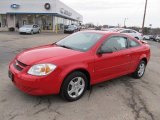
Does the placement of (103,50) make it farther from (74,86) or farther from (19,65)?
(19,65)

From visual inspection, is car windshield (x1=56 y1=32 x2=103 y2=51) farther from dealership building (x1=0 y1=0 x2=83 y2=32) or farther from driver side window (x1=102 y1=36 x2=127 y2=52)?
dealership building (x1=0 y1=0 x2=83 y2=32)

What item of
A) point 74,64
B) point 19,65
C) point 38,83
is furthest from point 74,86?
point 19,65

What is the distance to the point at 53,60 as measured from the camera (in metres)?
4.30

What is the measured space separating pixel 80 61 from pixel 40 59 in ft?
2.77

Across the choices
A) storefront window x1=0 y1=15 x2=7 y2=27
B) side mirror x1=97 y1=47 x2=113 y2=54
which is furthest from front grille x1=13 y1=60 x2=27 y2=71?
storefront window x1=0 y1=15 x2=7 y2=27

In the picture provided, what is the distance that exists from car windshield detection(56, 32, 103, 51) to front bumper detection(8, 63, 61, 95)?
1.15m

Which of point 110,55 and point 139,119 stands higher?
point 110,55

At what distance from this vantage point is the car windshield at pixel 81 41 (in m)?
5.12

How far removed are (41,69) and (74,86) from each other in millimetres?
880

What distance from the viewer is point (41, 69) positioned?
4.18m

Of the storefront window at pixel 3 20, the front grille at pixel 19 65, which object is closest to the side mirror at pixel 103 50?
the front grille at pixel 19 65

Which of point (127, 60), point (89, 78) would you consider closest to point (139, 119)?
point (89, 78)

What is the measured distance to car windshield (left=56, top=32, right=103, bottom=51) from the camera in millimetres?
5125

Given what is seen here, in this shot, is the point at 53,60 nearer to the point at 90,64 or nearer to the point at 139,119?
the point at 90,64
